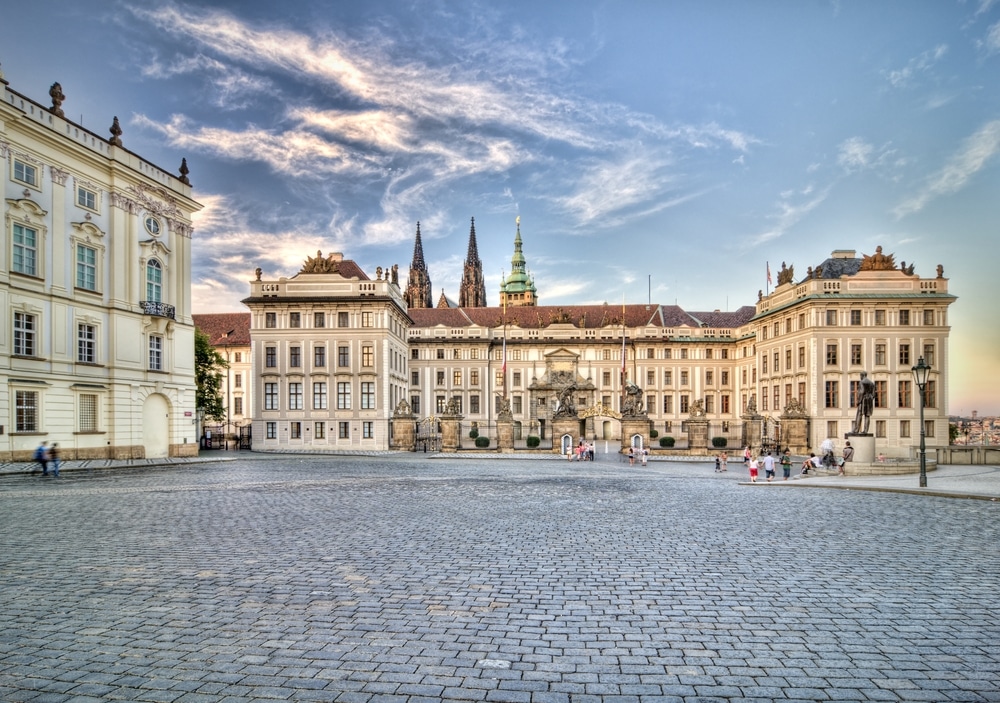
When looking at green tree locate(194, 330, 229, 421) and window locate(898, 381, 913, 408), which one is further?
green tree locate(194, 330, 229, 421)

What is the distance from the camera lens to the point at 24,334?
94.2 feet

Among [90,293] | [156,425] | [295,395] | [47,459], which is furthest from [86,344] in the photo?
[295,395]

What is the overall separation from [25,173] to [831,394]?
2146 inches

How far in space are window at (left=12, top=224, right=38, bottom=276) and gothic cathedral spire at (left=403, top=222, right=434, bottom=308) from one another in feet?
296

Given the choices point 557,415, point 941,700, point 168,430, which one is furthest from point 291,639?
point 557,415

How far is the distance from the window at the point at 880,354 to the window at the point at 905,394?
2215 millimetres

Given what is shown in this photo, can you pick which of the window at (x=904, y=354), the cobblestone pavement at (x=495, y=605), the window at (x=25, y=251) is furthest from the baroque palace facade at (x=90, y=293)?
the window at (x=904, y=354)

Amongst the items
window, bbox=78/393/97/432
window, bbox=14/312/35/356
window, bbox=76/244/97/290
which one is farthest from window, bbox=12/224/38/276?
window, bbox=78/393/97/432

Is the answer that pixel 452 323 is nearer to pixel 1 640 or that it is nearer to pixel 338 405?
pixel 338 405

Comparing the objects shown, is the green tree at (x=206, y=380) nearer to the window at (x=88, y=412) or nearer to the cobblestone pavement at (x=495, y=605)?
the window at (x=88, y=412)

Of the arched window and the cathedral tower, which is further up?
the cathedral tower

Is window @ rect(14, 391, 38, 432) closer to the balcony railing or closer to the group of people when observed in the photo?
the group of people

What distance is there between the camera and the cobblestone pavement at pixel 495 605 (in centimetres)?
583

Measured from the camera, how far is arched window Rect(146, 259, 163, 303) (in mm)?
36062
